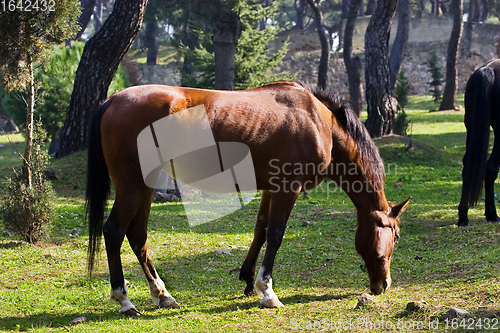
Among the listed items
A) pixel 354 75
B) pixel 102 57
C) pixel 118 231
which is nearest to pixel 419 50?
pixel 354 75

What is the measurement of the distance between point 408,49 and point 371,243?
29.6 metres

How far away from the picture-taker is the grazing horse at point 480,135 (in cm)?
666

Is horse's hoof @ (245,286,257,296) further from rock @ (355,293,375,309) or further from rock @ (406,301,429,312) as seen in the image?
rock @ (406,301,429,312)

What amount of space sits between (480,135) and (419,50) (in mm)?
26966

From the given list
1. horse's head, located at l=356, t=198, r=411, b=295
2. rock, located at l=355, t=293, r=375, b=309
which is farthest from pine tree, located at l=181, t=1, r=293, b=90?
rock, located at l=355, t=293, r=375, b=309

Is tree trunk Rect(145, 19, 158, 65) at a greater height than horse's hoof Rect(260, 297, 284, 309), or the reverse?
tree trunk Rect(145, 19, 158, 65)

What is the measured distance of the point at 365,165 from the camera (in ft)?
15.9

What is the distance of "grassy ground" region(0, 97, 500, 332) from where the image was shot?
396 cm

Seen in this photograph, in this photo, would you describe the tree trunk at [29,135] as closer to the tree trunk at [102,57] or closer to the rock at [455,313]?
the tree trunk at [102,57]

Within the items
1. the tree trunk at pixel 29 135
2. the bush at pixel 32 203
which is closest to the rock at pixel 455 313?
the bush at pixel 32 203

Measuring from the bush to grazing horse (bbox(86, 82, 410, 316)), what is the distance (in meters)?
2.20

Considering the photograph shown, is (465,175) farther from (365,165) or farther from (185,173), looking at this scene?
(185,173)

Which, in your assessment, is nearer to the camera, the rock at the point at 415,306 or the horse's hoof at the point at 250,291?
the rock at the point at 415,306

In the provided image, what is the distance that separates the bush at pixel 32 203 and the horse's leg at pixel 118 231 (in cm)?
254
